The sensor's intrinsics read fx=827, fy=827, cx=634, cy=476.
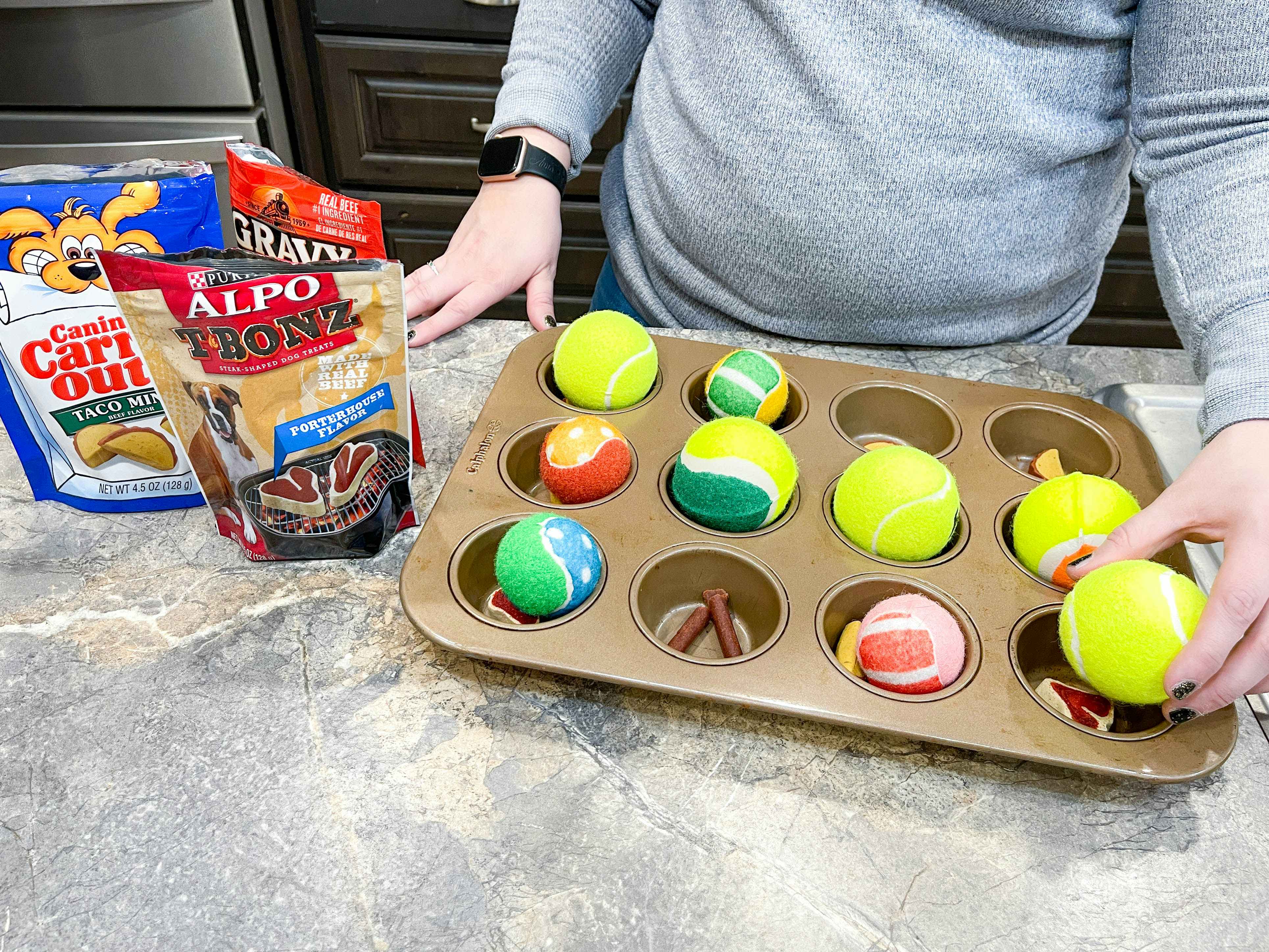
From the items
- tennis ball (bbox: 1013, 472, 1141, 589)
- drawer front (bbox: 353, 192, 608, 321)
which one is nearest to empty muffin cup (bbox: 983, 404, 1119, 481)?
tennis ball (bbox: 1013, 472, 1141, 589)

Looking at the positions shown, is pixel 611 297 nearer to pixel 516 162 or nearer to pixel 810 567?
pixel 516 162

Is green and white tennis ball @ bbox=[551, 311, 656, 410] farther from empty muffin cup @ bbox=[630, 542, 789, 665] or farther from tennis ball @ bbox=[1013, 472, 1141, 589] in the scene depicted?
tennis ball @ bbox=[1013, 472, 1141, 589]

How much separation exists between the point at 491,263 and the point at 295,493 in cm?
46

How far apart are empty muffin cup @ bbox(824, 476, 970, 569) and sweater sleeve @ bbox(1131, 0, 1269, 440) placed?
23 cm

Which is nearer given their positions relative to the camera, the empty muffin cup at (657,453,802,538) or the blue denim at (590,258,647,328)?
the empty muffin cup at (657,453,802,538)

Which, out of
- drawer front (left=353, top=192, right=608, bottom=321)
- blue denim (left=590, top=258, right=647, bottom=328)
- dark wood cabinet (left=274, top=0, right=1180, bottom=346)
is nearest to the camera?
blue denim (left=590, top=258, right=647, bottom=328)

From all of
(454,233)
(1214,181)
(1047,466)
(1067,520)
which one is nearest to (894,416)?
(1047,466)

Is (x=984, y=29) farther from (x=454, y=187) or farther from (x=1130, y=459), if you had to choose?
(x=454, y=187)

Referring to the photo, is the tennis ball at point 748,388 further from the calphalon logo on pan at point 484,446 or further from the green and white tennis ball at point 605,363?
the calphalon logo on pan at point 484,446

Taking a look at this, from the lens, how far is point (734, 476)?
31.6 inches

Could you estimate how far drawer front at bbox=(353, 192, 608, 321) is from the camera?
2.38 m

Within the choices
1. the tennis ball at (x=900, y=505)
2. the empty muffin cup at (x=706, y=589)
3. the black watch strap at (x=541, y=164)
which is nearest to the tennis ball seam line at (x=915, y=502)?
the tennis ball at (x=900, y=505)

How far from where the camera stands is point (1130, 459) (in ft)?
3.12

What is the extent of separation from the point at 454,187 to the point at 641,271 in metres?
1.32
